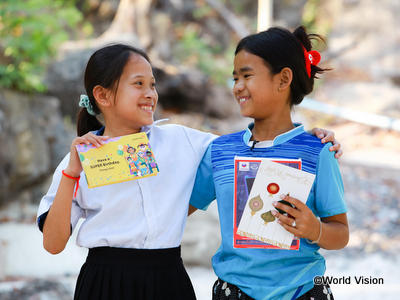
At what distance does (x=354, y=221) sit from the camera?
617cm

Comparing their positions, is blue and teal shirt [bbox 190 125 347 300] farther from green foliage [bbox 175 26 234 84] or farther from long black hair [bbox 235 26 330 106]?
green foliage [bbox 175 26 234 84]

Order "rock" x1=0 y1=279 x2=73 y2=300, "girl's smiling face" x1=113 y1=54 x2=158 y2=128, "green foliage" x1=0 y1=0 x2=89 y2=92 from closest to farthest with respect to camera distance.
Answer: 1. "girl's smiling face" x1=113 y1=54 x2=158 y2=128
2. "rock" x1=0 y1=279 x2=73 y2=300
3. "green foliage" x1=0 y1=0 x2=89 y2=92

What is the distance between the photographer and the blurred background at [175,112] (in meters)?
4.84

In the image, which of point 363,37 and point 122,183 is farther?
point 363,37

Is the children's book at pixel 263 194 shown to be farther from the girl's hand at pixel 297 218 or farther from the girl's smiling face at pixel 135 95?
the girl's smiling face at pixel 135 95

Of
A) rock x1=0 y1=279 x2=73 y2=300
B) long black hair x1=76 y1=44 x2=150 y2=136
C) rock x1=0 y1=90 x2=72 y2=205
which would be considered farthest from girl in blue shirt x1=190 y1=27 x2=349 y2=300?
rock x1=0 y1=90 x2=72 y2=205

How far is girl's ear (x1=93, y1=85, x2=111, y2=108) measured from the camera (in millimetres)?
1972

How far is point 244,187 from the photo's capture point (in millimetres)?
1672

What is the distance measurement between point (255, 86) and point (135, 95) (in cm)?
47

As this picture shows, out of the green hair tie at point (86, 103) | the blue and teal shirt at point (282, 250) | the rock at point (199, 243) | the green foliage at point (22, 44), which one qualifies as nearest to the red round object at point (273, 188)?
the blue and teal shirt at point (282, 250)

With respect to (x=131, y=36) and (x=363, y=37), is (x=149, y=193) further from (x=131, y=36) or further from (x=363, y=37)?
(x=363, y=37)

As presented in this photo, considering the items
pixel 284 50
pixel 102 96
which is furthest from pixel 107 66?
pixel 284 50

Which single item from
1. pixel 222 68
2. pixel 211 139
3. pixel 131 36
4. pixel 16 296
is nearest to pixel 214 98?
pixel 222 68

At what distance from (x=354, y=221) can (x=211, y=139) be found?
4608mm
